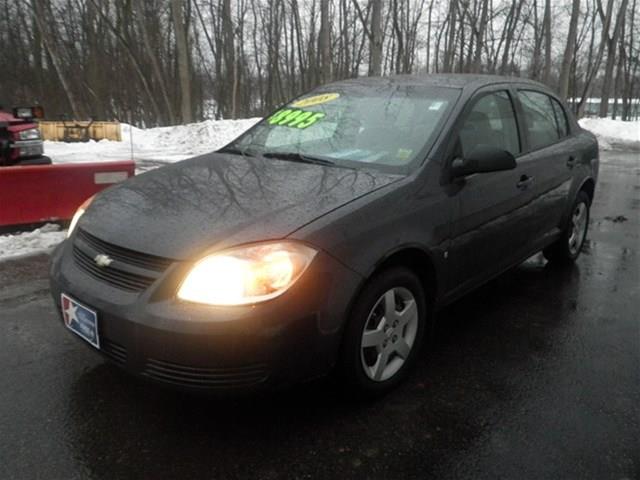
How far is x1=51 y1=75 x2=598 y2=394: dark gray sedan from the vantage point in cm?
222

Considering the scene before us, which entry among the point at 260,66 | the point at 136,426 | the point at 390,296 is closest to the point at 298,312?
the point at 390,296

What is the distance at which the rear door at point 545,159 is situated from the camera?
13.1ft

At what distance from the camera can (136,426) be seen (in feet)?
8.42

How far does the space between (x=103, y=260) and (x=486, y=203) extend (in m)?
2.23

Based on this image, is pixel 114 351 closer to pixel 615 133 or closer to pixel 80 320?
pixel 80 320

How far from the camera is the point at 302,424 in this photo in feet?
8.48

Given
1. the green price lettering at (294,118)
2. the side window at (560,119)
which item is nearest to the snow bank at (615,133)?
the side window at (560,119)

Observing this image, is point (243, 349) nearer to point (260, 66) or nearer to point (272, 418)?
point (272, 418)

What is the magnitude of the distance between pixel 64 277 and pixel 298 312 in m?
1.24

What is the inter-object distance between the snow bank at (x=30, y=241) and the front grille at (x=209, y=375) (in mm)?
3611

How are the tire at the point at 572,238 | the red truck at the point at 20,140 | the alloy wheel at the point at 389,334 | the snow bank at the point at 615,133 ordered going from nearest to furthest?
the alloy wheel at the point at 389,334
the tire at the point at 572,238
the red truck at the point at 20,140
the snow bank at the point at 615,133

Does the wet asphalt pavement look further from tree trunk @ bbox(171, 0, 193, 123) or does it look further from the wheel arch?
tree trunk @ bbox(171, 0, 193, 123)

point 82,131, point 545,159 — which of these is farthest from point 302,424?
point 82,131

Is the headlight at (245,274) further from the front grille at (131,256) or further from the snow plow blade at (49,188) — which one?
the snow plow blade at (49,188)
